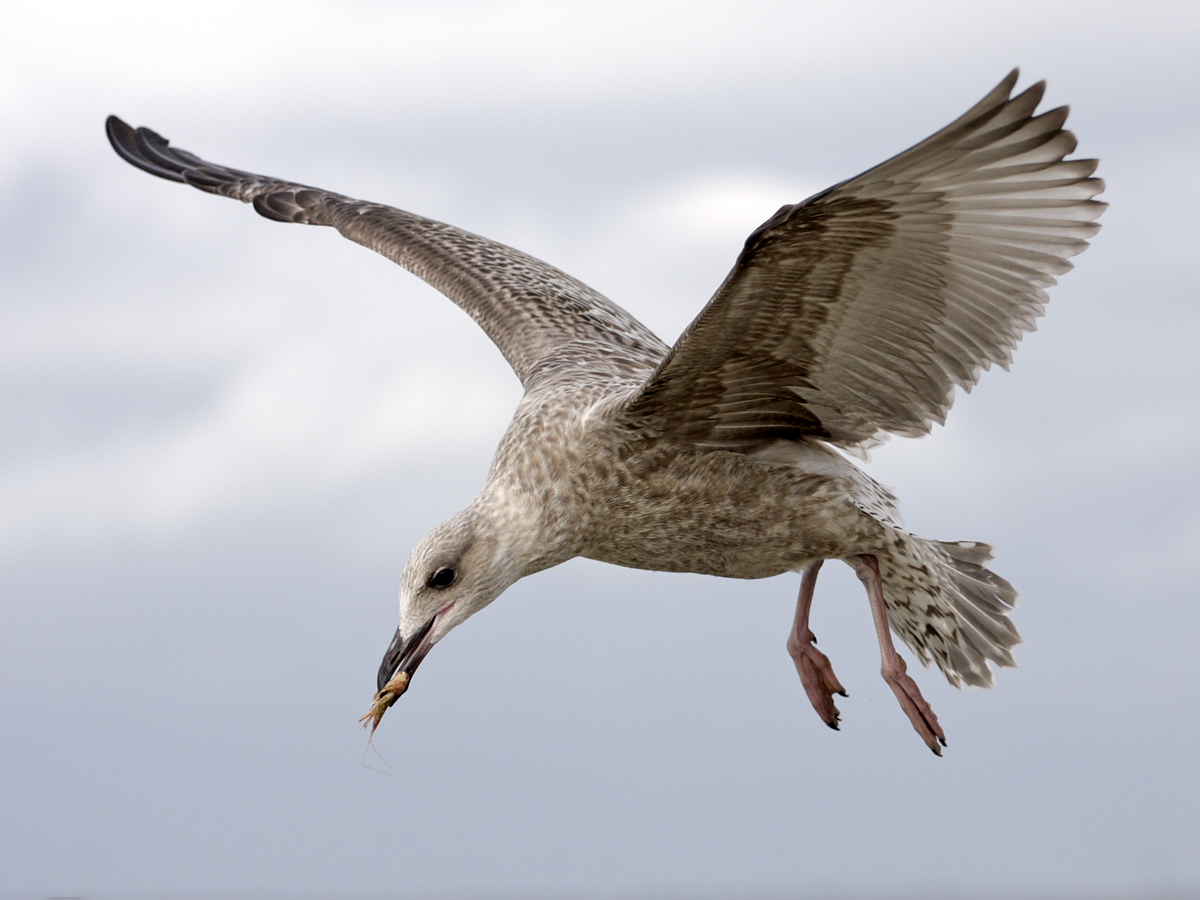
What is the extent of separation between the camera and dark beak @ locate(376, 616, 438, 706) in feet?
22.0

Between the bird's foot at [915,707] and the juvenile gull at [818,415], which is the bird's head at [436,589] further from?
the bird's foot at [915,707]

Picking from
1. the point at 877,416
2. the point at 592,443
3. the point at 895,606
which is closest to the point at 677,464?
the point at 592,443

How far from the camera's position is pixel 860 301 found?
6543 millimetres

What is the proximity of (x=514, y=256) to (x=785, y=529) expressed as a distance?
158 inches

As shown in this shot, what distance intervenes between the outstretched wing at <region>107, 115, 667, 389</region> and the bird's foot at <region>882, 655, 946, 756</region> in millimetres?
2164

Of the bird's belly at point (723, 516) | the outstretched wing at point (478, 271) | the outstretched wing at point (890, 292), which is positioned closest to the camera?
the outstretched wing at point (890, 292)

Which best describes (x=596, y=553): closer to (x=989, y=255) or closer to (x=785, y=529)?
(x=785, y=529)

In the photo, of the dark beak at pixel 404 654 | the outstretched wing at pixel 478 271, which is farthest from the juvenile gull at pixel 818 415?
the outstretched wing at pixel 478 271

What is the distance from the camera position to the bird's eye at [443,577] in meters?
6.68

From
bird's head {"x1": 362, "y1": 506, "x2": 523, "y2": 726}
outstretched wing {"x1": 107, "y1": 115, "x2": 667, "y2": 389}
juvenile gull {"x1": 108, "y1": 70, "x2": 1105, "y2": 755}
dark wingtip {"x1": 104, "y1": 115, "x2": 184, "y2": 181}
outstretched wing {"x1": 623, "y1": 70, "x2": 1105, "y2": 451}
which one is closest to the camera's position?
outstretched wing {"x1": 623, "y1": 70, "x2": 1105, "y2": 451}

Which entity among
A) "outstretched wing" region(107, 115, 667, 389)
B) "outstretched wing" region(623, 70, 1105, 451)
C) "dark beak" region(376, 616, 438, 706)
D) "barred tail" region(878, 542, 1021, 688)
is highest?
"outstretched wing" region(107, 115, 667, 389)

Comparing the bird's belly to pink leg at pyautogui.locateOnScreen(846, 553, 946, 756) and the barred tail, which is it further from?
the barred tail

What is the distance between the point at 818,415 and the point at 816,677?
149cm

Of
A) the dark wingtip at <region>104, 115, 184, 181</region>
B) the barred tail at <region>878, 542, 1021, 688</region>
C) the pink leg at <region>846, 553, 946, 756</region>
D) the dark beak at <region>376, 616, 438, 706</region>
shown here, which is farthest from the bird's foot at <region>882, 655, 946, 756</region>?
the dark wingtip at <region>104, 115, 184, 181</region>
